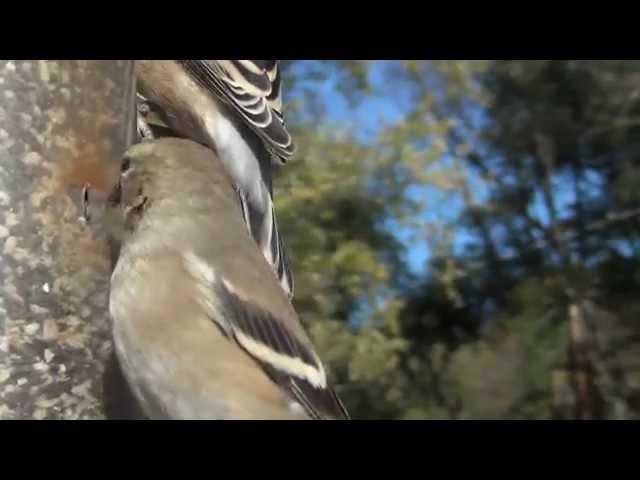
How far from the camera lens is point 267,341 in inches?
57.2

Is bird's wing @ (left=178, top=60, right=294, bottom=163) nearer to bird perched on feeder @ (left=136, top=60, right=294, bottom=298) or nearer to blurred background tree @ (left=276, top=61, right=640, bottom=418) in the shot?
bird perched on feeder @ (left=136, top=60, right=294, bottom=298)

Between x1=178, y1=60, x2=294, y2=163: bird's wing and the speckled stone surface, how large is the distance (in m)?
0.72

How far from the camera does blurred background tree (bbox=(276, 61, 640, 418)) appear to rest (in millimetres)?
4895

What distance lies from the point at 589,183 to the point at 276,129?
11.7 ft

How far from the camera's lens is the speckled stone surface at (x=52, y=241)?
135 centimetres

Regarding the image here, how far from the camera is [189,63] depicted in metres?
2.15

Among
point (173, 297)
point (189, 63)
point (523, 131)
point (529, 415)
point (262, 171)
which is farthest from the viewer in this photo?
point (523, 131)

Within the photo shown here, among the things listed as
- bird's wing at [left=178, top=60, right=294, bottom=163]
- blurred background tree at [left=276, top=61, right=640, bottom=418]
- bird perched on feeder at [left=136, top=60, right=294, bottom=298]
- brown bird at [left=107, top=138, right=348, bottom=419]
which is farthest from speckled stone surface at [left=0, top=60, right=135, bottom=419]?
blurred background tree at [left=276, top=61, right=640, bottom=418]

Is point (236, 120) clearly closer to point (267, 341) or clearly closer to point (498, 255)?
point (267, 341)

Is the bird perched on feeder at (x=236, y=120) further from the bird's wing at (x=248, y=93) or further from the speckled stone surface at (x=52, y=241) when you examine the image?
the speckled stone surface at (x=52, y=241)

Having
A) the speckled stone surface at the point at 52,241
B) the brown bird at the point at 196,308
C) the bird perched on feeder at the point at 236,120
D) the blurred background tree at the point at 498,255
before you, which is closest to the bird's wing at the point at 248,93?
the bird perched on feeder at the point at 236,120
